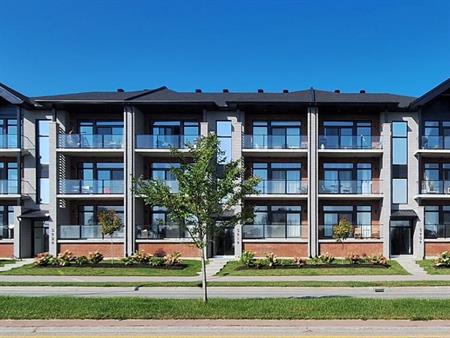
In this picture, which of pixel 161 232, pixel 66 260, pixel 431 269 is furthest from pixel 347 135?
pixel 66 260

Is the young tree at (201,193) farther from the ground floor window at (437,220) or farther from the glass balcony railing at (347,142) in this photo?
the ground floor window at (437,220)

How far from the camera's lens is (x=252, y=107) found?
27875mm

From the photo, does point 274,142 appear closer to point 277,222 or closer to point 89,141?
point 277,222

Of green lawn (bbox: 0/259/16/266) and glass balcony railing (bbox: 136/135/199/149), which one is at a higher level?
glass balcony railing (bbox: 136/135/199/149)

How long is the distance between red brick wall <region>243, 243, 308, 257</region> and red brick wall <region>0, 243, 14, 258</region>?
1523cm

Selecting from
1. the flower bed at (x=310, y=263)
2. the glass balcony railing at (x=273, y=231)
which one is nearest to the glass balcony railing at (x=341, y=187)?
the glass balcony railing at (x=273, y=231)

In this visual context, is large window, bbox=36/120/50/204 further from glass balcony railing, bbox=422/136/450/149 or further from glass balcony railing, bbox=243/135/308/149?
glass balcony railing, bbox=422/136/450/149

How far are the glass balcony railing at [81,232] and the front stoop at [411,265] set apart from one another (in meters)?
17.2

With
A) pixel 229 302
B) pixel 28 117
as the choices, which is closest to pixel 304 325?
pixel 229 302

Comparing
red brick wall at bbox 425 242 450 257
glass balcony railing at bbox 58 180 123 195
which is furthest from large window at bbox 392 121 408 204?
glass balcony railing at bbox 58 180 123 195

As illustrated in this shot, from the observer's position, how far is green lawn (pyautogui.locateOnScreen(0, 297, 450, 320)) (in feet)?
31.7

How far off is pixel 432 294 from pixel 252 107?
1645cm

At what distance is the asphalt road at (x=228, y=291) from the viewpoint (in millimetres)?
14805

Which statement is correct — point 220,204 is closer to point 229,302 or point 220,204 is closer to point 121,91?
point 229,302
